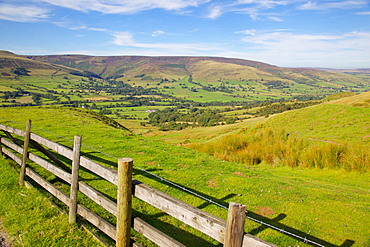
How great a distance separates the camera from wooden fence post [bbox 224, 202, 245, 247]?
116 inches

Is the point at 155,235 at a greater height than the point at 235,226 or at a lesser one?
lesser

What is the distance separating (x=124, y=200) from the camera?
14.2 ft

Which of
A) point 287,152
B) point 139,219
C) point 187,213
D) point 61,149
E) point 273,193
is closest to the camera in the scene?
point 187,213

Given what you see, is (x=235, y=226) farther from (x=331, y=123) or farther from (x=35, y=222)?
(x=331, y=123)

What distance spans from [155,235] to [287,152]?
15.7 metres

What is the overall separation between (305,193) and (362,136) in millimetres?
12144

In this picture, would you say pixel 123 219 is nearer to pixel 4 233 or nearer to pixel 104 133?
pixel 4 233

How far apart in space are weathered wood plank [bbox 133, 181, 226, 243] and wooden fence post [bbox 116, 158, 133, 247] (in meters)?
0.22

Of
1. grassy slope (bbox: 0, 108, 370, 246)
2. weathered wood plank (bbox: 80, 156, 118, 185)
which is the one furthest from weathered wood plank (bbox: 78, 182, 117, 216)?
grassy slope (bbox: 0, 108, 370, 246)

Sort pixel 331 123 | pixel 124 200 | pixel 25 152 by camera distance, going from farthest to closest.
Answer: pixel 331 123 → pixel 25 152 → pixel 124 200

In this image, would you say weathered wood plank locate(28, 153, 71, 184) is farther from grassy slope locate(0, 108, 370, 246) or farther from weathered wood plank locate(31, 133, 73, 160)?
grassy slope locate(0, 108, 370, 246)

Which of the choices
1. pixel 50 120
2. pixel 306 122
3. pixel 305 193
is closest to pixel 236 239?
pixel 305 193

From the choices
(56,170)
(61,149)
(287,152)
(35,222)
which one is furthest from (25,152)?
(287,152)

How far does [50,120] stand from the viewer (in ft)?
83.4
